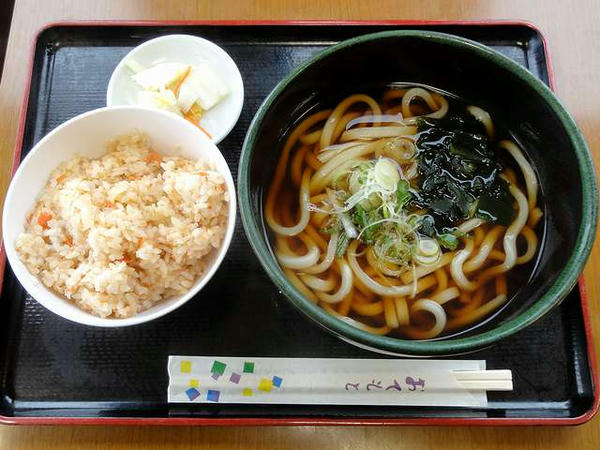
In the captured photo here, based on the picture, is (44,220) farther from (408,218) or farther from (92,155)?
(408,218)

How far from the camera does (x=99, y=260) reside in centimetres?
141

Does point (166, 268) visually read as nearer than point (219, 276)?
Yes

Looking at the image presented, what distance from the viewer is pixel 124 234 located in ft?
4.61

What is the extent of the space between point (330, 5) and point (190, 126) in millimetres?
865

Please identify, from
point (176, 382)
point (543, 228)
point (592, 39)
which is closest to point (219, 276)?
point (176, 382)

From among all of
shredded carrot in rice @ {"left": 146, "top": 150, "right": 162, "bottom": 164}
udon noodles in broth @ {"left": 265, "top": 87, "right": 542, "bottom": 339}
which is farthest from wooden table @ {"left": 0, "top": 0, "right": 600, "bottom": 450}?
shredded carrot in rice @ {"left": 146, "top": 150, "right": 162, "bottom": 164}

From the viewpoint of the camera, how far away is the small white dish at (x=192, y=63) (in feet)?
5.77

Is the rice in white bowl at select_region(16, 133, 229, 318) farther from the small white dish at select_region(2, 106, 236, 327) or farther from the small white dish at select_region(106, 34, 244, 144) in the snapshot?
the small white dish at select_region(106, 34, 244, 144)

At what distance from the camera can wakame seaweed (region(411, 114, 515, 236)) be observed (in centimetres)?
153

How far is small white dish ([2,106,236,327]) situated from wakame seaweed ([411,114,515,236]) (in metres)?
0.56

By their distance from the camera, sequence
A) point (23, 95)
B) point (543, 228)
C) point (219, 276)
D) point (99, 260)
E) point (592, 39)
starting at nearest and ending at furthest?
point (99, 260) → point (543, 228) → point (219, 276) → point (23, 95) → point (592, 39)

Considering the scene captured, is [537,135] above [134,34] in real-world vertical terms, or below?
below

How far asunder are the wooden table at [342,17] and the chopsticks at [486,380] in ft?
0.55

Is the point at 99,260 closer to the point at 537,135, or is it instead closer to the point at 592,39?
the point at 537,135
